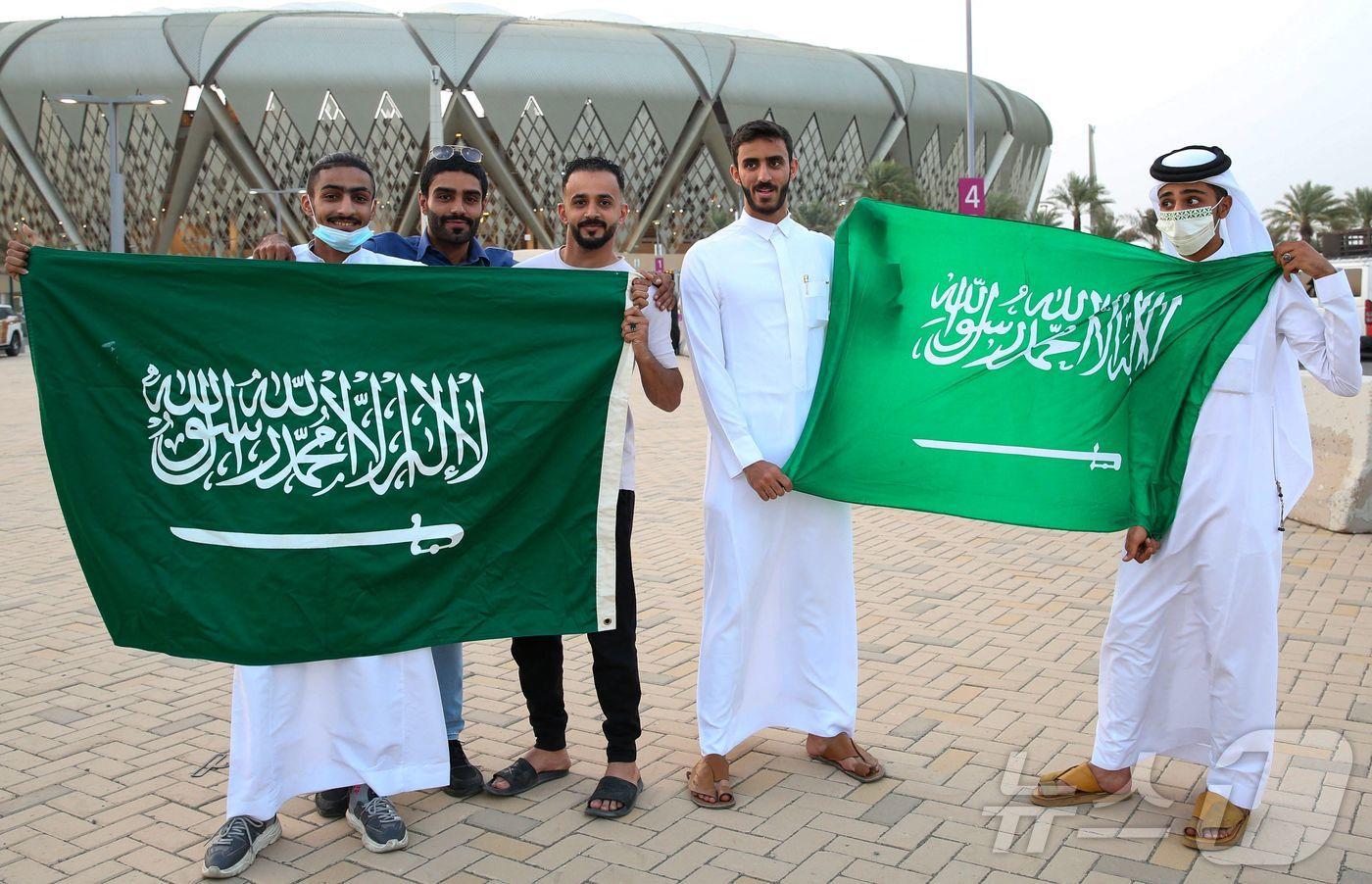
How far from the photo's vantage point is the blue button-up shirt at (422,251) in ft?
12.6

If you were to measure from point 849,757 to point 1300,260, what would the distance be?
6.94 feet

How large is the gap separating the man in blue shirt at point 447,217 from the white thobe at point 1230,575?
2.32 meters

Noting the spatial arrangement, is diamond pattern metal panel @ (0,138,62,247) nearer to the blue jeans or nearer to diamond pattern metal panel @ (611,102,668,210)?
diamond pattern metal panel @ (611,102,668,210)

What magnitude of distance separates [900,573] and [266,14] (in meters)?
62.2

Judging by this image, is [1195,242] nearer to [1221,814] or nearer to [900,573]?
[1221,814]

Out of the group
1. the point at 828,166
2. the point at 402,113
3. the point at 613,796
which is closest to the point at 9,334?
the point at 402,113

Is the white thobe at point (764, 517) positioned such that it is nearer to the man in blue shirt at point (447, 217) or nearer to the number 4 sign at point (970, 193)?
the man in blue shirt at point (447, 217)

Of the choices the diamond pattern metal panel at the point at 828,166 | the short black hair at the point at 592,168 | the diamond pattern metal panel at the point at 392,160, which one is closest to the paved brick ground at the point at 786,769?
the short black hair at the point at 592,168

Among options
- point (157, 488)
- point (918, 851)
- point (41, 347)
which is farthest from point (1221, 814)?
point (41, 347)

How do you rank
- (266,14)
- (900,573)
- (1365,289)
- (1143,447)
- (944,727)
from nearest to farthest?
1. (1143,447)
2. (944,727)
3. (900,573)
4. (1365,289)
5. (266,14)

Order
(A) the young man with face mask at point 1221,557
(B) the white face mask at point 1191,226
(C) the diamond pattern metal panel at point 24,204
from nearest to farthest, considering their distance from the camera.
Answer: (A) the young man with face mask at point 1221,557, (B) the white face mask at point 1191,226, (C) the diamond pattern metal panel at point 24,204

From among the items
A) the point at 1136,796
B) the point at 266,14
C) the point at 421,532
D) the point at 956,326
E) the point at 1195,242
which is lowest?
the point at 1136,796

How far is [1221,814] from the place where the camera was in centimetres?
331

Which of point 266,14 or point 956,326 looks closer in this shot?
point 956,326
